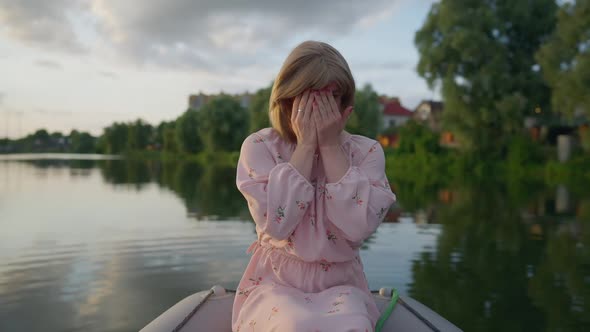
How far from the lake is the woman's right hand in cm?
241

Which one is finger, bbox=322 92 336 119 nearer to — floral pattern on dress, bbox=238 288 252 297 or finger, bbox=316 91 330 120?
finger, bbox=316 91 330 120

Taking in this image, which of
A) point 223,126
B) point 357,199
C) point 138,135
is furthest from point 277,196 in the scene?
point 138,135

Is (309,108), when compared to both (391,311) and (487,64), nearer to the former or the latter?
(391,311)

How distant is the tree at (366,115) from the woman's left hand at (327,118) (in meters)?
29.0

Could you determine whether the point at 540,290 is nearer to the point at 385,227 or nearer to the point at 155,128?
the point at 385,227

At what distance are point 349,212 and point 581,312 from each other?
10.6 feet

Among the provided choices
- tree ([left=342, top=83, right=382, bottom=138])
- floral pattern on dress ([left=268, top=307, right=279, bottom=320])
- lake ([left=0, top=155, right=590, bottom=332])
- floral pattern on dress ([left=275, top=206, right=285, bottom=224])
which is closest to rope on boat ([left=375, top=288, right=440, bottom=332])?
floral pattern on dress ([left=268, top=307, right=279, bottom=320])

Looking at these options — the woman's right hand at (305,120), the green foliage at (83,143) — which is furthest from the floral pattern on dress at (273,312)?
the green foliage at (83,143)

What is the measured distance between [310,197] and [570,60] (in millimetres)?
22686

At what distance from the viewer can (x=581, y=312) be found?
3.90 metres

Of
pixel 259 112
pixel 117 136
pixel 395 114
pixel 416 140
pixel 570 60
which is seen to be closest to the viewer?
pixel 570 60

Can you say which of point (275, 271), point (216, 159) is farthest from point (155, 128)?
point (275, 271)

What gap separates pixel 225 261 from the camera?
556 centimetres

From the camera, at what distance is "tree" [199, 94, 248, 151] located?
4897 centimetres
